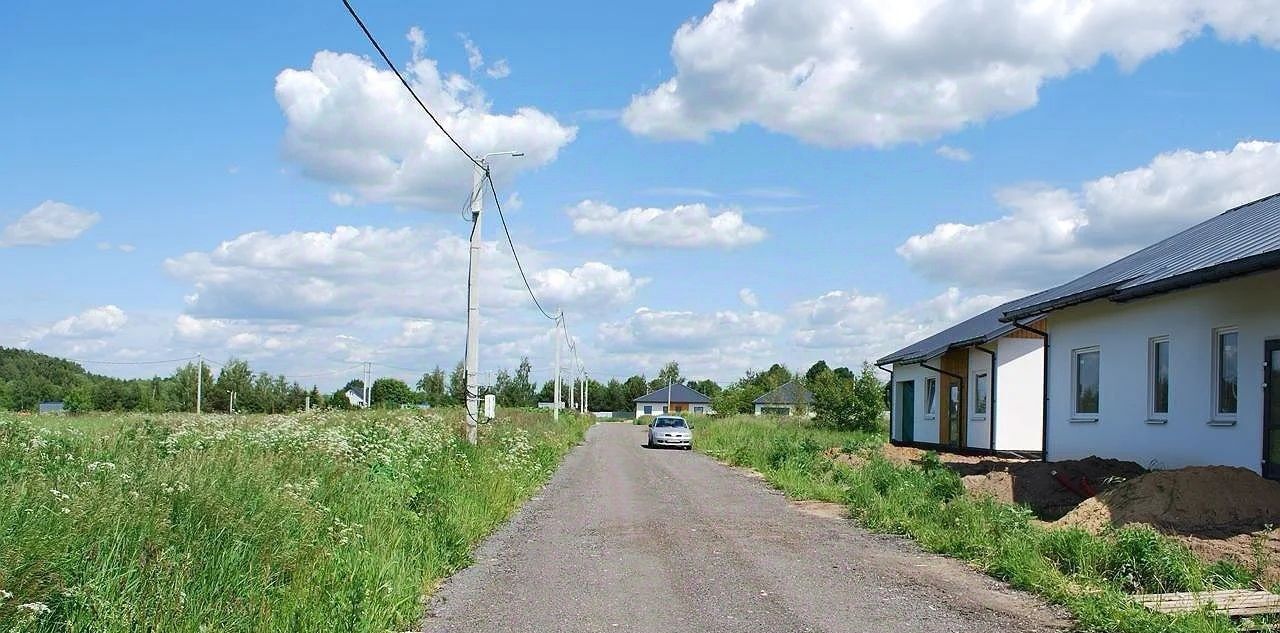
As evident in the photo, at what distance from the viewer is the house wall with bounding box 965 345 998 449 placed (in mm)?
26481

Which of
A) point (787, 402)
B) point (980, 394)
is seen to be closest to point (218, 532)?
point (980, 394)

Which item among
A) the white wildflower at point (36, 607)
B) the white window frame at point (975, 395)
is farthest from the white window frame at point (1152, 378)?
the white wildflower at point (36, 607)

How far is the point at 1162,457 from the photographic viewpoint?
1530 cm

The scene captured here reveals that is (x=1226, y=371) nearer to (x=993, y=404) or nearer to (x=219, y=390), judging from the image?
(x=993, y=404)

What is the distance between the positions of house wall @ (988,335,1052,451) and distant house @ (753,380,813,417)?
28.1 metres

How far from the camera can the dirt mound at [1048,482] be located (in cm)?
1462

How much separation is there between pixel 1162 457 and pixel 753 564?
8002mm

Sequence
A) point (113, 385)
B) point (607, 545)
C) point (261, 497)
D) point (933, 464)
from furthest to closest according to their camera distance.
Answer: point (113, 385), point (933, 464), point (607, 545), point (261, 497)

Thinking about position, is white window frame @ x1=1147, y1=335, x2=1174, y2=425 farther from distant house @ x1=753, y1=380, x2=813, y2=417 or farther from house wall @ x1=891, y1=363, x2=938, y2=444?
distant house @ x1=753, y1=380, x2=813, y2=417

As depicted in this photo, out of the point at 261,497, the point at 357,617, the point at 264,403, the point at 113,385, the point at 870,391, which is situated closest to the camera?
the point at 357,617

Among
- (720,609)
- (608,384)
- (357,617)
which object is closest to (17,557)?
(357,617)

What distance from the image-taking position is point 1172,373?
15.1 meters

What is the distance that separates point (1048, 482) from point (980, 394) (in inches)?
486

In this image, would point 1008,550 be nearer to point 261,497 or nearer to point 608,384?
point 261,497
